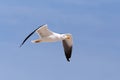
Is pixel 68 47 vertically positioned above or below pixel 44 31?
below

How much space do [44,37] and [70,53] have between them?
12.6 ft

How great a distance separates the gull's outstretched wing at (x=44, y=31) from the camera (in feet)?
74.3

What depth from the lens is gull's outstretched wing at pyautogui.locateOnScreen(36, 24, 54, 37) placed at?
2266 centimetres

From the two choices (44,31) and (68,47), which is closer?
(44,31)

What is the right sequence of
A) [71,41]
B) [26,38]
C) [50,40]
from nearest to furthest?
1. [26,38]
2. [50,40]
3. [71,41]

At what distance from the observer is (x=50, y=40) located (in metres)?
22.5

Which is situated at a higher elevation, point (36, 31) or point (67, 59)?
point (36, 31)

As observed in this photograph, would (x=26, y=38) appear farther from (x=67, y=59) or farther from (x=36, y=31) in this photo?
(x=67, y=59)

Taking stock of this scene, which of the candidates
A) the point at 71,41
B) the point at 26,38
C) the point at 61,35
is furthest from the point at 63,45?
the point at 26,38

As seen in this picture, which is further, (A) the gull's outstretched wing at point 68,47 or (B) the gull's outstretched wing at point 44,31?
(A) the gull's outstretched wing at point 68,47

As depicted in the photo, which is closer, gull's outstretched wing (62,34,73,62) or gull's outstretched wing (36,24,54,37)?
gull's outstretched wing (36,24,54,37)

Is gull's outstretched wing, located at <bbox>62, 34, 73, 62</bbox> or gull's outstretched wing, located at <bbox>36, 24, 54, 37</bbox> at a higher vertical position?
gull's outstretched wing, located at <bbox>36, 24, 54, 37</bbox>

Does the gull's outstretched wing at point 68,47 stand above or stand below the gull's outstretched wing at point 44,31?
below

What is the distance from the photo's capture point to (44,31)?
75.3 feet
